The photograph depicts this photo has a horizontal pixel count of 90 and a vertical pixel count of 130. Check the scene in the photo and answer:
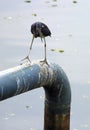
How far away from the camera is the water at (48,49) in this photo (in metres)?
3.99

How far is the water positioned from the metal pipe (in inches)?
65.6

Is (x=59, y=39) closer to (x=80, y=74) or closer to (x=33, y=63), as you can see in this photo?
(x=80, y=74)

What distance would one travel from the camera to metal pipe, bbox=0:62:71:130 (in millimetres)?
1636

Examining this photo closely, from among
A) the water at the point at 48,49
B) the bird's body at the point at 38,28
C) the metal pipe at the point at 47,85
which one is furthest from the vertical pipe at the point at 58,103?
the water at the point at 48,49

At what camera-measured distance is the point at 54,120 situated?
193 centimetres

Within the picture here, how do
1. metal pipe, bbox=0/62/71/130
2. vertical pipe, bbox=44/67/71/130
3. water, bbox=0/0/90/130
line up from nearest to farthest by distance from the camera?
metal pipe, bbox=0/62/71/130 < vertical pipe, bbox=44/67/71/130 < water, bbox=0/0/90/130

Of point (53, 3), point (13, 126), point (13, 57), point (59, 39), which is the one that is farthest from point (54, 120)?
point (53, 3)

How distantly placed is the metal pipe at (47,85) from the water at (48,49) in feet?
5.46

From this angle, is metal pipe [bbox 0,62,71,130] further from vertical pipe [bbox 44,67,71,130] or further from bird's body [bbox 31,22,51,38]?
bird's body [bbox 31,22,51,38]

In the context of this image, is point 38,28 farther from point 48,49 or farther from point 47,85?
point 48,49

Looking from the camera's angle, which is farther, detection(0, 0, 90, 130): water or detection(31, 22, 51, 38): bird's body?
detection(0, 0, 90, 130): water

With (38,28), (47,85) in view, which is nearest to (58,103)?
(47,85)

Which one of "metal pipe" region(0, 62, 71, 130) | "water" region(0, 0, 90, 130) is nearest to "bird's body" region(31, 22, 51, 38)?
"metal pipe" region(0, 62, 71, 130)

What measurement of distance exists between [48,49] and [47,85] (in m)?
3.47
